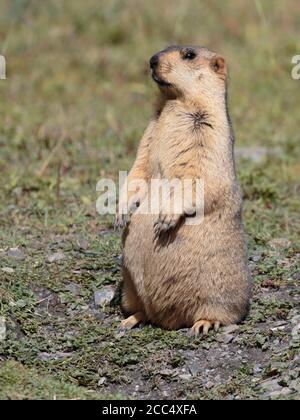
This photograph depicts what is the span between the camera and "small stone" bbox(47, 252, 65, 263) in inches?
250

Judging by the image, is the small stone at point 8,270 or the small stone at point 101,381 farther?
the small stone at point 8,270

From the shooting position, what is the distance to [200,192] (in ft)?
17.7

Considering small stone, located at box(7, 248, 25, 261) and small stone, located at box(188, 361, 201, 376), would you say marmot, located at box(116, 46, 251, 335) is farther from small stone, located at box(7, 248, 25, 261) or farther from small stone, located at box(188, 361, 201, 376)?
small stone, located at box(7, 248, 25, 261)

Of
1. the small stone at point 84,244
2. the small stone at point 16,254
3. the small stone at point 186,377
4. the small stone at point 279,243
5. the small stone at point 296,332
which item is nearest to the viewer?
the small stone at point 186,377

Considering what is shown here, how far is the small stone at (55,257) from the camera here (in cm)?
634

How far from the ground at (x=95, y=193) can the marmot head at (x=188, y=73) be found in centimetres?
133

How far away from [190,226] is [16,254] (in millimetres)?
1501

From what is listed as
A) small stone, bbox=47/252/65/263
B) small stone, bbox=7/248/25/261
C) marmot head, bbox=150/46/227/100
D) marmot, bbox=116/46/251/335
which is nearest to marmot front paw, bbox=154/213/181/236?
marmot, bbox=116/46/251/335

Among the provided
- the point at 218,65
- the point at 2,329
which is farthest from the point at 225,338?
the point at 218,65

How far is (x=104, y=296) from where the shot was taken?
5.99 metres

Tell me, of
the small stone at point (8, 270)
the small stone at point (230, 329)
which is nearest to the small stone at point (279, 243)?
the small stone at point (230, 329)

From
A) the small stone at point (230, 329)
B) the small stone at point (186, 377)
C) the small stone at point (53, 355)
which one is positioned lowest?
the small stone at point (186, 377)

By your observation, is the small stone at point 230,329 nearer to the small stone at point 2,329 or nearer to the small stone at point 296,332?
the small stone at point 296,332
